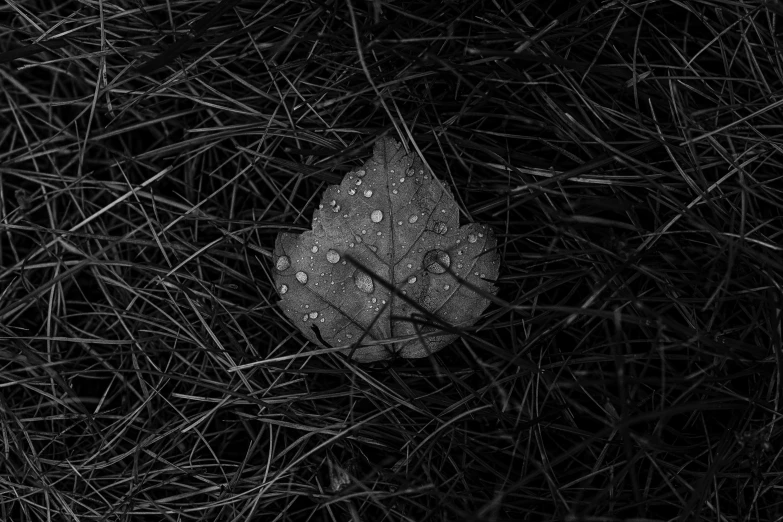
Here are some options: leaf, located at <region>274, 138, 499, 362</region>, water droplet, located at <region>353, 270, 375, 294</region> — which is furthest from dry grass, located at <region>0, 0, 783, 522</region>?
water droplet, located at <region>353, 270, 375, 294</region>

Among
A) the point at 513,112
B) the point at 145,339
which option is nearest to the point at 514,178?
the point at 513,112

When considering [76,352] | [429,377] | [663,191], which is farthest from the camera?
Result: [76,352]

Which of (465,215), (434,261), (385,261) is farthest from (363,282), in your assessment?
(465,215)

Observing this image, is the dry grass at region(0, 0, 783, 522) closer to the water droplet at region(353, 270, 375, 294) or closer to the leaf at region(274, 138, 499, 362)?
the leaf at region(274, 138, 499, 362)

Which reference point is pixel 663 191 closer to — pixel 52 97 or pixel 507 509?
pixel 507 509

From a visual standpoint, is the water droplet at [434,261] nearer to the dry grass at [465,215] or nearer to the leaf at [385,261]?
the leaf at [385,261]

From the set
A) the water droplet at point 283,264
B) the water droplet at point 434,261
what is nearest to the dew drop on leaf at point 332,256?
the water droplet at point 283,264
